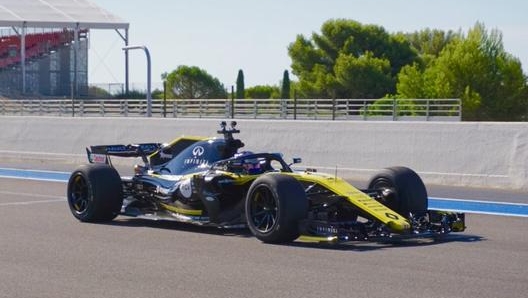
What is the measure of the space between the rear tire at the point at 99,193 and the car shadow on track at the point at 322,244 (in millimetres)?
202

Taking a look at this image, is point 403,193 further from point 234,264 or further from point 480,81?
point 480,81

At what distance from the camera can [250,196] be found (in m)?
11.6

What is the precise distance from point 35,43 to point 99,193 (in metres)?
63.4

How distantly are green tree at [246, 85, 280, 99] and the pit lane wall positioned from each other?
6028cm

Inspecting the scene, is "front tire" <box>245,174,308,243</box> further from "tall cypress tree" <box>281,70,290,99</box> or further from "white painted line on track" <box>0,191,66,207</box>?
"tall cypress tree" <box>281,70,290,99</box>

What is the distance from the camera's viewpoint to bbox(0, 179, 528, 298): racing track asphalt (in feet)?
28.7

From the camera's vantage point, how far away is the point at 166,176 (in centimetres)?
1338

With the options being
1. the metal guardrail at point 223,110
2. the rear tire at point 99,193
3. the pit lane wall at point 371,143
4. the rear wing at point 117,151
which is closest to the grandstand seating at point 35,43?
the metal guardrail at point 223,110

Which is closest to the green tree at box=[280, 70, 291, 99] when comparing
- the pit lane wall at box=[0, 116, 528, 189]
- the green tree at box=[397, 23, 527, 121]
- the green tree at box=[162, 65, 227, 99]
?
the green tree at box=[162, 65, 227, 99]

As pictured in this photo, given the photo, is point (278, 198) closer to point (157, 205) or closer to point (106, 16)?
point (157, 205)

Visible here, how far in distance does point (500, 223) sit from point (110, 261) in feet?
19.3

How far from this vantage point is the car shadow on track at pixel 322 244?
37.1 ft

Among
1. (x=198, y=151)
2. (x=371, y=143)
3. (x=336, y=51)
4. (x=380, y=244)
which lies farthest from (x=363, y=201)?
(x=336, y=51)

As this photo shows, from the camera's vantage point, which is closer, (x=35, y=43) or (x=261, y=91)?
(x=35, y=43)
